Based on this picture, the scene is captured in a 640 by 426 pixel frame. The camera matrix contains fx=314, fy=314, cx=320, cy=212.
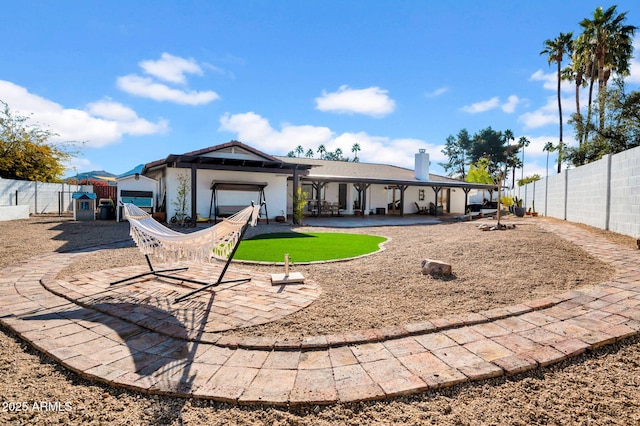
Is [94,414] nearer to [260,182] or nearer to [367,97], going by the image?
[260,182]

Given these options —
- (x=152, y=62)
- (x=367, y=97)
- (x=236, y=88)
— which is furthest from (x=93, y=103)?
(x=367, y=97)

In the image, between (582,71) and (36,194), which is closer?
(36,194)

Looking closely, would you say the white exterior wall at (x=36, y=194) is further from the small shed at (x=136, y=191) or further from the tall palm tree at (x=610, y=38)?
the tall palm tree at (x=610, y=38)

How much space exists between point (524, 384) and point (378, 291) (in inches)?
80.5

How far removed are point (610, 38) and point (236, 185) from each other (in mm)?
21643

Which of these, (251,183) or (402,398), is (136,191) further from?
(402,398)

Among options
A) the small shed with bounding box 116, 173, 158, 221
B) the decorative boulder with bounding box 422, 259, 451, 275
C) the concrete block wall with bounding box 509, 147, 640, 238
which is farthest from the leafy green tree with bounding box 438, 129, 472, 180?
the decorative boulder with bounding box 422, 259, 451, 275

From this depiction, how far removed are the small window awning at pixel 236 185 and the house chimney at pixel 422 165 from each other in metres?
12.5

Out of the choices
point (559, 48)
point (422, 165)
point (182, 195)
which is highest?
point (559, 48)

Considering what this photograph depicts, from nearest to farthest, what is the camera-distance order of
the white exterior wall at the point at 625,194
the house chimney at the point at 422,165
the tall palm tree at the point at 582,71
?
the white exterior wall at the point at 625,194
the tall palm tree at the point at 582,71
the house chimney at the point at 422,165

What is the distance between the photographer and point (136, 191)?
12711 millimetres

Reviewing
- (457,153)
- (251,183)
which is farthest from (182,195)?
(457,153)

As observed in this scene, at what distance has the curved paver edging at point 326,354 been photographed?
1.97m

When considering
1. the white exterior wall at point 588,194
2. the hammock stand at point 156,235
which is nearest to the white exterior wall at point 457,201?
the white exterior wall at point 588,194
